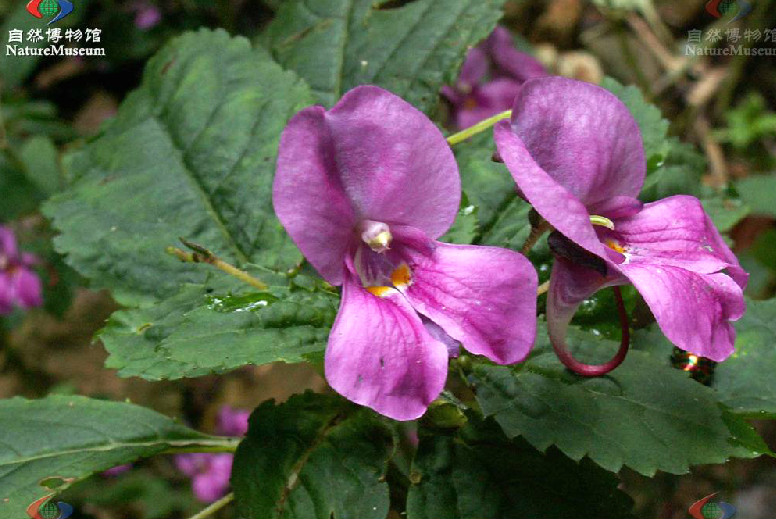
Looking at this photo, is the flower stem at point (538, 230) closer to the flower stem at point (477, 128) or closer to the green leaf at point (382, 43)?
the flower stem at point (477, 128)

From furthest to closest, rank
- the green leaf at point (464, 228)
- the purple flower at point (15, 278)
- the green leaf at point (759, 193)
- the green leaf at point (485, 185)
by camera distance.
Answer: the purple flower at point (15, 278)
the green leaf at point (759, 193)
the green leaf at point (485, 185)
the green leaf at point (464, 228)

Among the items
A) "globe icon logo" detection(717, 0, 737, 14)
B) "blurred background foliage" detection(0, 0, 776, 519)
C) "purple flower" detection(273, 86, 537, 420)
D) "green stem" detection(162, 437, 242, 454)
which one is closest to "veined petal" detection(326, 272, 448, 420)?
"purple flower" detection(273, 86, 537, 420)

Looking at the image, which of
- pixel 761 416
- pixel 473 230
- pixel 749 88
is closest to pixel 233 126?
pixel 473 230

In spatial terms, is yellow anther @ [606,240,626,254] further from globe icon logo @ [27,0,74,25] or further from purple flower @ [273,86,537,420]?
globe icon logo @ [27,0,74,25]

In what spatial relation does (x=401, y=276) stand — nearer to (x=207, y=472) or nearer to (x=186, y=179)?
(x=186, y=179)

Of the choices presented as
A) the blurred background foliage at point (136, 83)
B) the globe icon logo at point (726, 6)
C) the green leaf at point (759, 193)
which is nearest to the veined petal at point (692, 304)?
the globe icon logo at point (726, 6)
